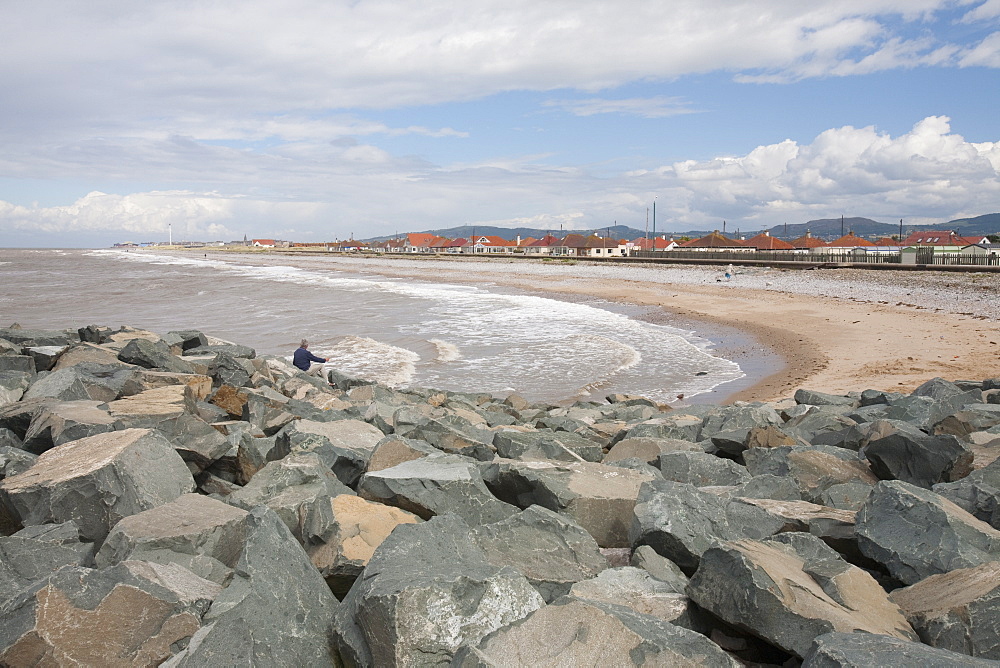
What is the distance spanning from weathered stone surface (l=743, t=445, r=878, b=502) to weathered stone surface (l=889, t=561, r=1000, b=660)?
170cm

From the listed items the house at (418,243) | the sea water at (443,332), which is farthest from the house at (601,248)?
the sea water at (443,332)

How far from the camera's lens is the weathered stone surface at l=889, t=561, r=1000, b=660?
2451 mm

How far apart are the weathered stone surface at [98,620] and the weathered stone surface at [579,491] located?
6.41 feet

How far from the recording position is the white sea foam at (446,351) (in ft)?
56.8

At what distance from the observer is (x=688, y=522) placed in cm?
332

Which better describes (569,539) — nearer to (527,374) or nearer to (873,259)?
(527,374)

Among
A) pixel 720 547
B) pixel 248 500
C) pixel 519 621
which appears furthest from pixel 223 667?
pixel 720 547

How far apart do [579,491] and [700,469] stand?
1.63 metres

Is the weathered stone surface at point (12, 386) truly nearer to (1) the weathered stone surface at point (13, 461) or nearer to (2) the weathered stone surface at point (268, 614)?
(1) the weathered stone surface at point (13, 461)

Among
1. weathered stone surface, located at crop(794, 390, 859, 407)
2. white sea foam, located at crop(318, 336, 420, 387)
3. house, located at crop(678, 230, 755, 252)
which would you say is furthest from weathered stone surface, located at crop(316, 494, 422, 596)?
house, located at crop(678, 230, 755, 252)

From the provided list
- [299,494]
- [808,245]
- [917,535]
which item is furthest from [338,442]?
[808,245]

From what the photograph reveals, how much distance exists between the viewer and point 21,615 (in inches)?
99.4

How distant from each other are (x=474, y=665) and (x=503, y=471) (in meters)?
2.00

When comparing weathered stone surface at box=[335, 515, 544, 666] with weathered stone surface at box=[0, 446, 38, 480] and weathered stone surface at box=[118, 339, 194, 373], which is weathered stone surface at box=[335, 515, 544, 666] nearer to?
weathered stone surface at box=[0, 446, 38, 480]
